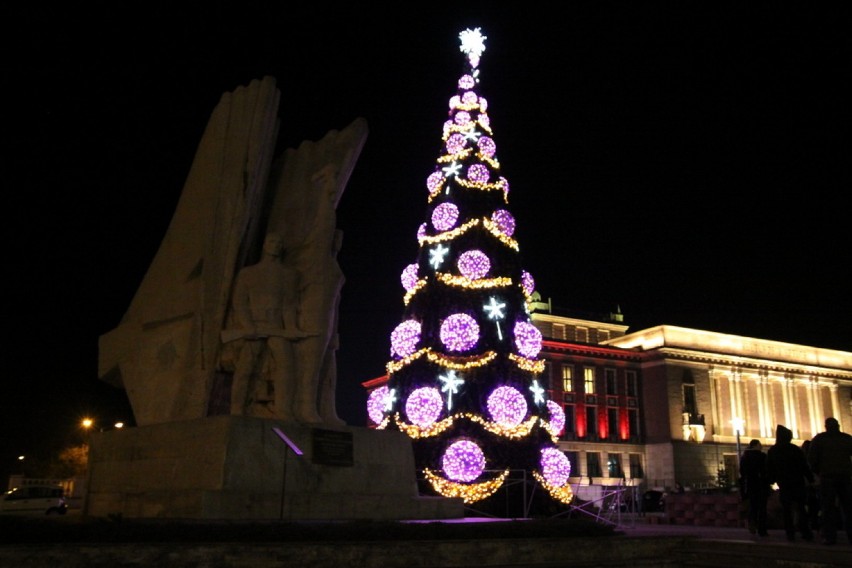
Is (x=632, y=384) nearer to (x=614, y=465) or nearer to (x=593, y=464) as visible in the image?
(x=614, y=465)

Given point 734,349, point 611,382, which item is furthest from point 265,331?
point 734,349

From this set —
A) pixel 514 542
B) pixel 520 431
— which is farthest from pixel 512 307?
pixel 514 542

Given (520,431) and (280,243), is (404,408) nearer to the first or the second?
(520,431)

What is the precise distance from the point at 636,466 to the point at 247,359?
48801 millimetres

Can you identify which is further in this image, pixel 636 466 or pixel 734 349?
pixel 734 349

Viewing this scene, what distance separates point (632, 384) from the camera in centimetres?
5478

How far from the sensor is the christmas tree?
18.1m

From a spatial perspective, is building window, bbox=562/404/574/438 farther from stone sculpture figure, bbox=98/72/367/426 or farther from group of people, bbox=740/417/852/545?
stone sculpture figure, bbox=98/72/367/426

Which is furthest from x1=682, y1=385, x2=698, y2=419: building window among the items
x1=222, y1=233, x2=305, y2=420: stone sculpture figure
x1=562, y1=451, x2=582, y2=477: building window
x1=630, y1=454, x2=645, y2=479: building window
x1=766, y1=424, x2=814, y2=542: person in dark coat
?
x1=222, y1=233, x2=305, y2=420: stone sculpture figure

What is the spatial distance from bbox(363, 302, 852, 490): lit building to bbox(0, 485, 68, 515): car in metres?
28.7

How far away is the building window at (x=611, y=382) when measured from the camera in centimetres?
5366

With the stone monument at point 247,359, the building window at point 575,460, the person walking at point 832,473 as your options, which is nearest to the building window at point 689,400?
the building window at point 575,460

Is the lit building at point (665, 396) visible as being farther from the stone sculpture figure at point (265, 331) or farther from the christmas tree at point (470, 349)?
the stone sculpture figure at point (265, 331)

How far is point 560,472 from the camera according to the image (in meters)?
18.5
